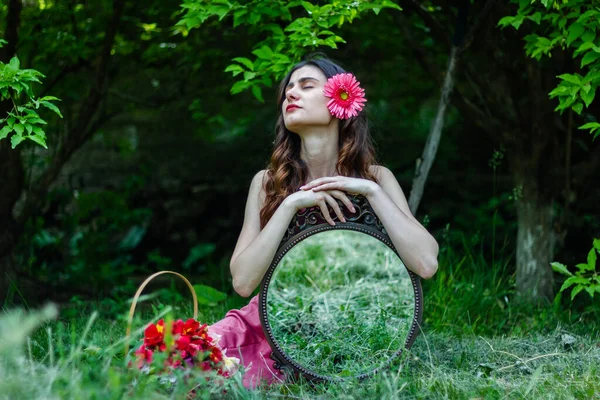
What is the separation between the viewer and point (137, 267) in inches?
226

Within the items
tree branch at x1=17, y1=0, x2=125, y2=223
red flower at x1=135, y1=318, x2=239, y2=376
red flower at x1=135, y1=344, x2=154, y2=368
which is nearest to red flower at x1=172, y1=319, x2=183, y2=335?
red flower at x1=135, y1=318, x2=239, y2=376

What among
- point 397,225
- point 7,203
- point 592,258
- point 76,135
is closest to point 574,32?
point 592,258

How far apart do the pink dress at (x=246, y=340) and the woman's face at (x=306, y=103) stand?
82 cm

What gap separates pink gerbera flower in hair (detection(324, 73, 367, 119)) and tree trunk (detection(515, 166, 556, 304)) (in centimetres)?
165

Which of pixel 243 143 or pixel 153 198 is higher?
pixel 243 143

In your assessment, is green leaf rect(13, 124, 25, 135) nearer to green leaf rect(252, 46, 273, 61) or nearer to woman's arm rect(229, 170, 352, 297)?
woman's arm rect(229, 170, 352, 297)

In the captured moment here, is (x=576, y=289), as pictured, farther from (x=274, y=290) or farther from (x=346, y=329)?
(x=274, y=290)

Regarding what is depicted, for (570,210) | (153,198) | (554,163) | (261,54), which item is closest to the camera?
(261,54)

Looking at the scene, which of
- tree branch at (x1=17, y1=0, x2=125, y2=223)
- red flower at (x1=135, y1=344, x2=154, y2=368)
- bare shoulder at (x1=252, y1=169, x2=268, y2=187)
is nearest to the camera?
red flower at (x1=135, y1=344, x2=154, y2=368)

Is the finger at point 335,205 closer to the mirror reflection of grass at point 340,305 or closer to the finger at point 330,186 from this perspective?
the finger at point 330,186

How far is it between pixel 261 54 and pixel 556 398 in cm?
186

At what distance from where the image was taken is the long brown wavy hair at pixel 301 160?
2.92 m

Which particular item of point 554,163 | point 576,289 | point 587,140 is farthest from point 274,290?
point 587,140

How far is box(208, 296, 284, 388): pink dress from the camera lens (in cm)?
284
